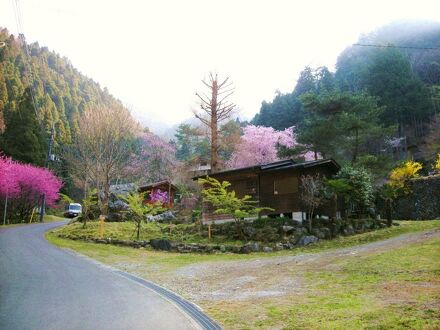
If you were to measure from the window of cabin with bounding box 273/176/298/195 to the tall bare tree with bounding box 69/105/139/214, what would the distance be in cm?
1375

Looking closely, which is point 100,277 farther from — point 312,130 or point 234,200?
point 312,130

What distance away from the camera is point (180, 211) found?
3148 cm

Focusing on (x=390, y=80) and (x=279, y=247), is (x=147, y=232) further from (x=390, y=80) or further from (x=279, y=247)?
(x=390, y=80)

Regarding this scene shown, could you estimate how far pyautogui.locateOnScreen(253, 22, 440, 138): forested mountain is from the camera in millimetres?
41906

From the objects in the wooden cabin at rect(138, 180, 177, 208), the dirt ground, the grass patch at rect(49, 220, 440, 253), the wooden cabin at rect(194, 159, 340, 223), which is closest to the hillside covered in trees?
the wooden cabin at rect(138, 180, 177, 208)

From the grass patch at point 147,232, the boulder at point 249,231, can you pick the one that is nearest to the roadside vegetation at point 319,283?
the grass patch at point 147,232

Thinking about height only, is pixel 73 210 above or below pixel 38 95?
below

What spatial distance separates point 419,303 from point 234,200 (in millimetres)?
13876

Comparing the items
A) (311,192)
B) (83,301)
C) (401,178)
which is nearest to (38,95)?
(311,192)

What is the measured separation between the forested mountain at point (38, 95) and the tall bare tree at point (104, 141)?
3.45 metres

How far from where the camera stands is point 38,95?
1211 inches

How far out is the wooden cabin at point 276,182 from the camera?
898 inches

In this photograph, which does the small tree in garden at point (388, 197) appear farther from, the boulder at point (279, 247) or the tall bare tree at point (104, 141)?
the tall bare tree at point (104, 141)

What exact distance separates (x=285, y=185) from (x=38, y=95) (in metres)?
20.5
